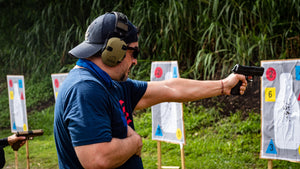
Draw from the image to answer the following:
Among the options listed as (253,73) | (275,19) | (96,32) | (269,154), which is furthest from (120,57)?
(275,19)

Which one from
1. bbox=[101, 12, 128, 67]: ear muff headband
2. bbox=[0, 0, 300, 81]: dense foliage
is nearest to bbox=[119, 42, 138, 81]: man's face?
bbox=[101, 12, 128, 67]: ear muff headband

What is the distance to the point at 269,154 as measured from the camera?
3.63 meters

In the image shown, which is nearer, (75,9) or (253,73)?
(253,73)

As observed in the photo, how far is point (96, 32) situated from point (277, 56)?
15.5 ft

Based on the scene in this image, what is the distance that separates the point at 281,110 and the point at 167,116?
1.44 meters

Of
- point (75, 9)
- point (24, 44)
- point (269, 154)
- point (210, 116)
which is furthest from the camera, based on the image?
point (24, 44)

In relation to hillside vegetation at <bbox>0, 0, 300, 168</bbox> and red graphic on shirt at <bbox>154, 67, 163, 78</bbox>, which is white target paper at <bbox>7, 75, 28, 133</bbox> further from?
red graphic on shirt at <bbox>154, 67, 163, 78</bbox>

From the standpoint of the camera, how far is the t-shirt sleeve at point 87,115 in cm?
139

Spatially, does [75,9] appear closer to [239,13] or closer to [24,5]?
[24,5]

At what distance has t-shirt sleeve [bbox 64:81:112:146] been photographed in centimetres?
139

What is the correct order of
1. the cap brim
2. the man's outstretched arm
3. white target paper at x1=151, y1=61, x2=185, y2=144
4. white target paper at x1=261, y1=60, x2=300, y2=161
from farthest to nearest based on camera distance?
white target paper at x1=151, y1=61, x2=185, y2=144 → white target paper at x1=261, y1=60, x2=300, y2=161 → the man's outstretched arm → the cap brim

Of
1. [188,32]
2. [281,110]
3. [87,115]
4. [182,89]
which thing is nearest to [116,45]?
[87,115]

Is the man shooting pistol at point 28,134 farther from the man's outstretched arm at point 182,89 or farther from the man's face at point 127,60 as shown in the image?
the man's face at point 127,60

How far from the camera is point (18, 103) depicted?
5.73 metres
